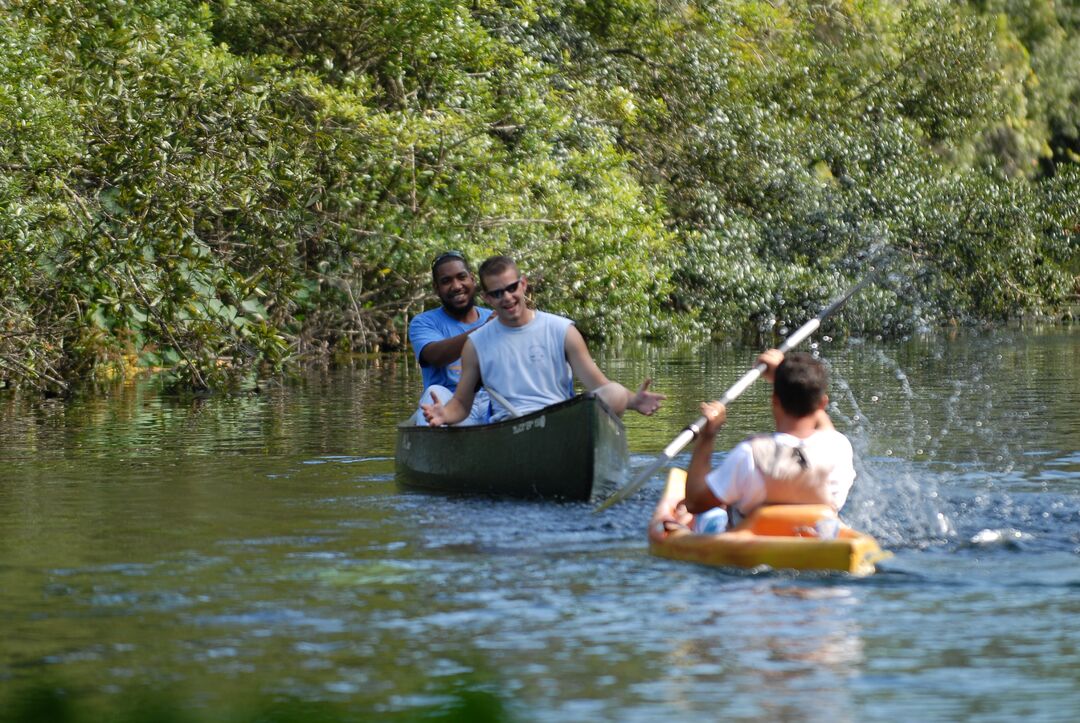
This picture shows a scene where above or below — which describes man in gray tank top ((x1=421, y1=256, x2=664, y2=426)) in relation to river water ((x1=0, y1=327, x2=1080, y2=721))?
above

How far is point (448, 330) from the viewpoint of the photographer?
33.7 ft

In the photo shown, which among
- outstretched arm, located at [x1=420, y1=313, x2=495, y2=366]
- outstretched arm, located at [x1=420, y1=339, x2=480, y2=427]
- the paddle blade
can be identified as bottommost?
the paddle blade

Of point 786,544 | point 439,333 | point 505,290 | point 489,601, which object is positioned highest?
point 505,290

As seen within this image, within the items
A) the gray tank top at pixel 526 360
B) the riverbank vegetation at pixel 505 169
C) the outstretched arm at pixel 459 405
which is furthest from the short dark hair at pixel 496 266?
the riverbank vegetation at pixel 505 169

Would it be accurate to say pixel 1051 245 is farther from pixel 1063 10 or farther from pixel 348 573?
pixel 348 573

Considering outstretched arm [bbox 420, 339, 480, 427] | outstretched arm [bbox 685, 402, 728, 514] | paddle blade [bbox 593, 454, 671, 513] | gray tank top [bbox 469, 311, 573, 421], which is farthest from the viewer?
outstretched arm [bbox 420, 339, 480, 427]

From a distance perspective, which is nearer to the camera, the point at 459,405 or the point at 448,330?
the point at 459,405

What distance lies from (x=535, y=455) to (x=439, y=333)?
1375 millimetres

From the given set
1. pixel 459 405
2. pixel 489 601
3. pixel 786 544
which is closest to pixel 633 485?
pixel 786 544

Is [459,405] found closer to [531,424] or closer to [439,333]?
[439,333]

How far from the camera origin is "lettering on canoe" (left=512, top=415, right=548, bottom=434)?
9.02 m

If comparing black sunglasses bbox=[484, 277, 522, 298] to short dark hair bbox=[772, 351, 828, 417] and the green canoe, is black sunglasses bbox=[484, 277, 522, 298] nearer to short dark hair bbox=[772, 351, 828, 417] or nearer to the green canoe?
the green canoe

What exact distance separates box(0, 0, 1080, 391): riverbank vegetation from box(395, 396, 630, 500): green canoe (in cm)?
620

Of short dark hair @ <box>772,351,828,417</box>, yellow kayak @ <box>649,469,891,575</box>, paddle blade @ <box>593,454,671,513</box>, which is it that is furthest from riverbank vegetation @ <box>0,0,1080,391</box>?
short dark hair @ <box>772,351,828,417</box>
